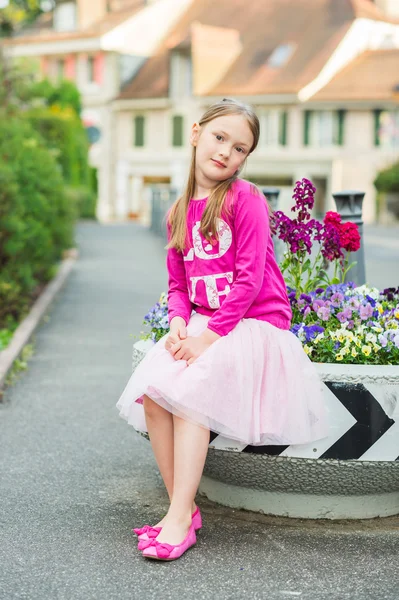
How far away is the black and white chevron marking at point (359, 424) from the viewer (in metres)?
3.73

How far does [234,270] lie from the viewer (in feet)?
12.9

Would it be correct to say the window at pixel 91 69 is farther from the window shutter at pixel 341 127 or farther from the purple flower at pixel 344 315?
the purple flower at pixel 344 315

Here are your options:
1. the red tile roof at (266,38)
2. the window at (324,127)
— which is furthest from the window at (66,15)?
the window at (324,127)

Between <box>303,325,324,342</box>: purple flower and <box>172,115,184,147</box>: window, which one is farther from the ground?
<box>303,325,324,342</box>: purple flower

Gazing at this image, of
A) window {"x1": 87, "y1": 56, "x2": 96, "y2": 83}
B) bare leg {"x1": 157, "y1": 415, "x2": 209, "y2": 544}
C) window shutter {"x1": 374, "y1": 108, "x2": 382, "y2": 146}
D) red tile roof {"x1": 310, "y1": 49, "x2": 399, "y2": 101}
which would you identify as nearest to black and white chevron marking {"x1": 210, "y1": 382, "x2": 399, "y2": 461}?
bare leg {"x1": 157, "y1": 415, "x2": 209, "y2": 544}

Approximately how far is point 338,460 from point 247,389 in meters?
0.45

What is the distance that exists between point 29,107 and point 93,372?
17862 millimetres

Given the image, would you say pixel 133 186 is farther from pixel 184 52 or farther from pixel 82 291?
pixel 82 291

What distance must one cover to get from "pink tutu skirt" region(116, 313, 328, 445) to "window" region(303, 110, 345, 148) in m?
42.7

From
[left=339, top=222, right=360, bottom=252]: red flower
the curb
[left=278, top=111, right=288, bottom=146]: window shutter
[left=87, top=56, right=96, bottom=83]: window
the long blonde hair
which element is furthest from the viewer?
[left=87, top=56, right=96, bottom=83]: window

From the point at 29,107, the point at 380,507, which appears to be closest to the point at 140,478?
the point at 380,507

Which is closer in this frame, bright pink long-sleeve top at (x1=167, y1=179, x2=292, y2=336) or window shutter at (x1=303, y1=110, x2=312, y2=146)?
bright pink long-sleeve top at (x1=167, y1=179, x2=292, y2=336)

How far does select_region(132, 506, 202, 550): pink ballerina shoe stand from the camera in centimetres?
369

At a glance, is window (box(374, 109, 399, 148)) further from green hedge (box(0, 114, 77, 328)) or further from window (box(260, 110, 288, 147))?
green hedge (box(0, 114, 77, 328))
